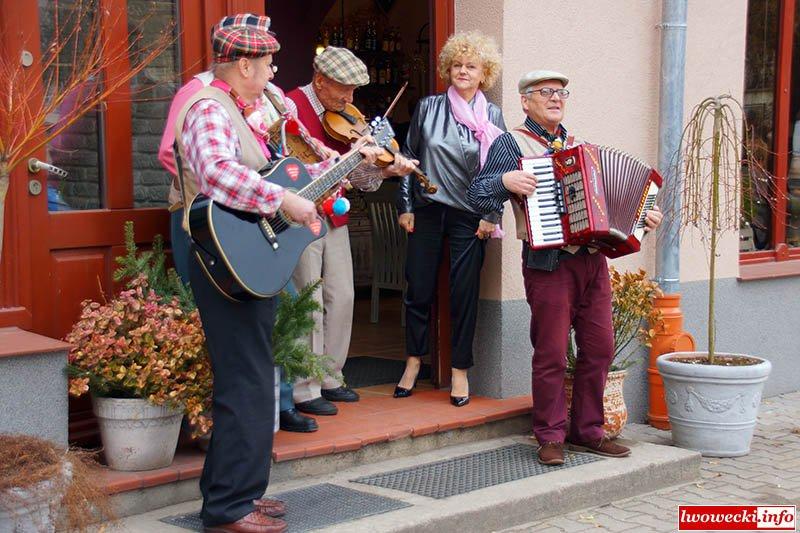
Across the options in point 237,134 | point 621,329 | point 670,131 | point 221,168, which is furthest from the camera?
point 670,131

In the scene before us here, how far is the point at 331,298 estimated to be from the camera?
5711 millimetres

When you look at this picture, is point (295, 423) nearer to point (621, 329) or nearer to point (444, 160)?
point (444, 160)

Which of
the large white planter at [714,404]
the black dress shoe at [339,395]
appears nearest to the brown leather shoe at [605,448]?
the large white planter at [714,404]

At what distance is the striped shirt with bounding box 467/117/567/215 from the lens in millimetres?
5262

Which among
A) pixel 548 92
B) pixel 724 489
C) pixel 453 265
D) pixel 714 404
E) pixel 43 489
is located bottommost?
pixel 724 489

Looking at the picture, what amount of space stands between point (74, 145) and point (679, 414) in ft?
11.6

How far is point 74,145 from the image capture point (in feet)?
16.1

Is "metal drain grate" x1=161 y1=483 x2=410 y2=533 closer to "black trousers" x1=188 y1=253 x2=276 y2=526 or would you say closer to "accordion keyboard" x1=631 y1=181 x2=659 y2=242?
"black trousers" x1=188 y1=253 x2=276 y2=526

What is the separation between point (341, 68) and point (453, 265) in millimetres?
1257

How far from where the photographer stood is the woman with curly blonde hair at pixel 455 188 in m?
5.89

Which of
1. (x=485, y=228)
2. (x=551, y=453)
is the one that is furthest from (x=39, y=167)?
(x=551, y=453)

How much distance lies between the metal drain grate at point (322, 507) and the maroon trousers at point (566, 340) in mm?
1098

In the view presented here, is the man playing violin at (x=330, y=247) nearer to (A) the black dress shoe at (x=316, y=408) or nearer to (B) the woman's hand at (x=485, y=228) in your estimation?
(A) the black dress shoe at (x=316, y=408)

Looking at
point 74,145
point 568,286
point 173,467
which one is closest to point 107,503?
point 173,467
